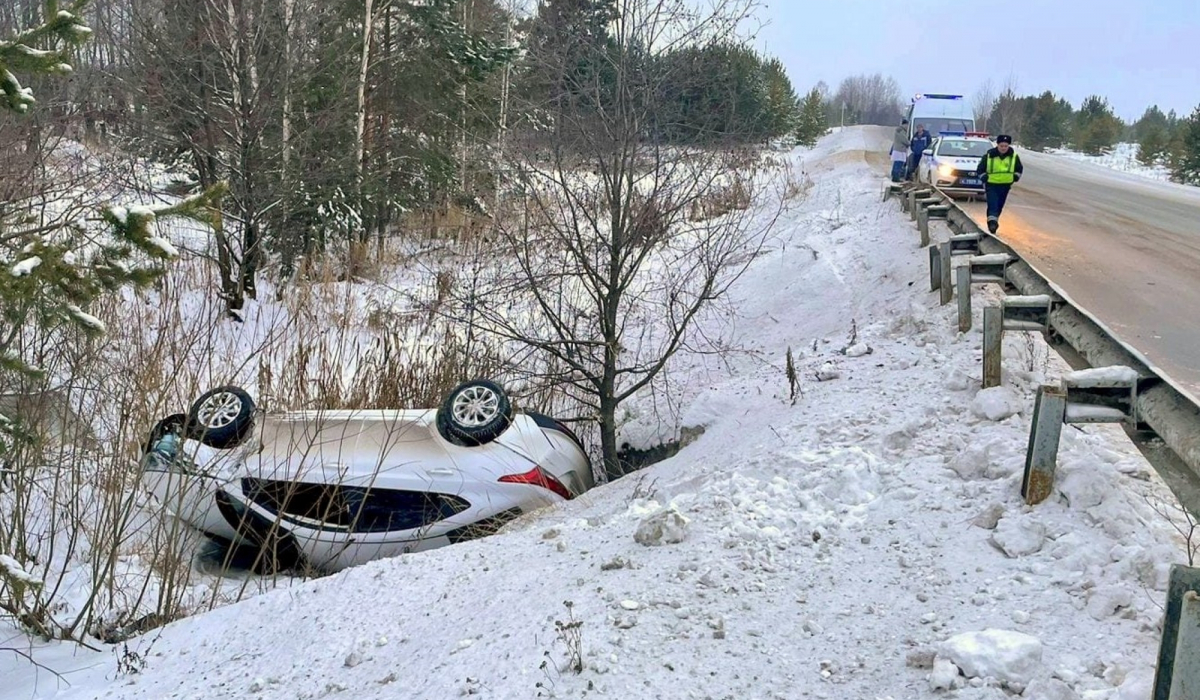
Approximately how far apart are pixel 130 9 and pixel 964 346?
1228 cm

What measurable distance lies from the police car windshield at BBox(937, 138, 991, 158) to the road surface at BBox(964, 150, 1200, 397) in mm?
1355

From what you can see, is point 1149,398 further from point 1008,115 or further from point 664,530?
point 1008,115

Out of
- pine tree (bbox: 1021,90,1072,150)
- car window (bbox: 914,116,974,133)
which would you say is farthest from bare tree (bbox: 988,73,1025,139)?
car window (bbox: 914,116,974,133)

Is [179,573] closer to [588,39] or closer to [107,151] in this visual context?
[588,39]

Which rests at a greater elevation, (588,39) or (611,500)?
(588,39)

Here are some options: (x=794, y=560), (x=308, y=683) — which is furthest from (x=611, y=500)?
(x=308, y=683)

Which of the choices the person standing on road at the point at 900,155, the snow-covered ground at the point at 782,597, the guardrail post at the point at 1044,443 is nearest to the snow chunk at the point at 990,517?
the snow-covered ground at the point at 782,597

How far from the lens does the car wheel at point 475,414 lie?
6.57m

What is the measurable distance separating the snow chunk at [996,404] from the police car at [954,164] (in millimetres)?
13869

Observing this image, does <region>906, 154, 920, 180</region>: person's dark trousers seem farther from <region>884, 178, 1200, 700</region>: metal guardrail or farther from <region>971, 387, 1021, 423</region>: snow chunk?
<region>971, 387, 1021, 423</region>: snow chunk

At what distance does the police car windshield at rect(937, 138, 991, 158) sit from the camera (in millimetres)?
18703

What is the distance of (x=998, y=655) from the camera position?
2752 mm

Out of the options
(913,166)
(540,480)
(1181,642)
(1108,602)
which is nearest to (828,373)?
(540,480)

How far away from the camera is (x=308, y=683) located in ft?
11.1
